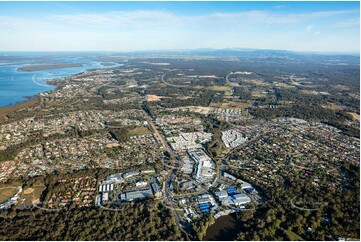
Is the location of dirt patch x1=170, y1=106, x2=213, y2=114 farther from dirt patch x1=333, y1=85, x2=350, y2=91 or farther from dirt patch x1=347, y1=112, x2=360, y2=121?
dirt patch x1=333, y1=85, x2=350, y2=91

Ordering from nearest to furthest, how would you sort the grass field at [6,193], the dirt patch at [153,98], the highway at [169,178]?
1. the highway at [169,178]
2. the grass field at [6,193]
3. the dirt patch at [153,98]

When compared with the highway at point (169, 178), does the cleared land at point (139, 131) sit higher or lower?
lower

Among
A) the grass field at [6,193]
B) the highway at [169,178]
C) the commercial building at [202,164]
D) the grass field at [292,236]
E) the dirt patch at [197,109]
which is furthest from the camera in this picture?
the dirt patch at [197,109]

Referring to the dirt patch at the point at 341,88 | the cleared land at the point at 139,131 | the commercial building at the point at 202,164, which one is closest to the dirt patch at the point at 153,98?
the cleared land at the point at 139,131

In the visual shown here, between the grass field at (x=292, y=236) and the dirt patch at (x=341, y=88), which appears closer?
the grass field at (x=292, y=236)

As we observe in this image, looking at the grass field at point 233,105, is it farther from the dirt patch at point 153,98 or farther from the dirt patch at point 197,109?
the dirt patch at point 153,98

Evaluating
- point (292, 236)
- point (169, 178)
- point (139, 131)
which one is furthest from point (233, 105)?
point (292, 236)

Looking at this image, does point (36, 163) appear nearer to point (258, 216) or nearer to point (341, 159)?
point (258, 216)

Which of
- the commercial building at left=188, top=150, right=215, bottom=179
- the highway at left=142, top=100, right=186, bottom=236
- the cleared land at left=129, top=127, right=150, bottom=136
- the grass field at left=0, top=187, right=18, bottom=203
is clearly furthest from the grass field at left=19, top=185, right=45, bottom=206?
the cleared land at left=129, top=127, right=150, bottom=136

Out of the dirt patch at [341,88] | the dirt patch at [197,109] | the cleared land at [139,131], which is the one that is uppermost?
the cleared land at [139,131]
